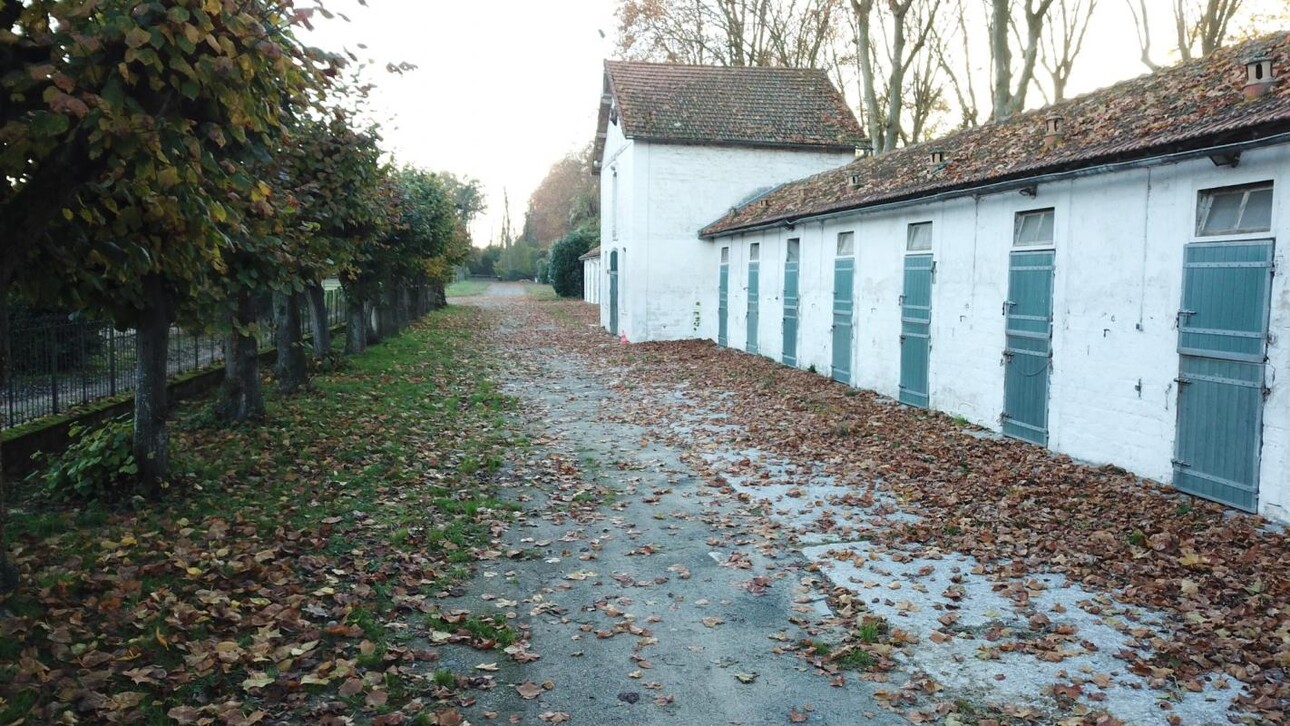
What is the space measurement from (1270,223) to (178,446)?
11.6 meters

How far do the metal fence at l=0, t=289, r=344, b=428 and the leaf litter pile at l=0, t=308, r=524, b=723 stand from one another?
1329 millimetres

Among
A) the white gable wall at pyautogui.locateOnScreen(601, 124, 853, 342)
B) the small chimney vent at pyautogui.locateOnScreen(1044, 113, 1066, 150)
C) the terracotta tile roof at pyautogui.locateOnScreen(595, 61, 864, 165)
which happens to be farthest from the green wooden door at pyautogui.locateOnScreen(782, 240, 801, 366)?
the terracotta tile roof at pyautogui.locateOnScreen(595, 61, 864, 165)

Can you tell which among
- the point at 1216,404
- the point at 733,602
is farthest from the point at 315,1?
the point at 1216,404

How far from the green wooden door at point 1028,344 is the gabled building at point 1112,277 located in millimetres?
26

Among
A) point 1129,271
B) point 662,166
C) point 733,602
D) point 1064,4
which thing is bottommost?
point 733,602

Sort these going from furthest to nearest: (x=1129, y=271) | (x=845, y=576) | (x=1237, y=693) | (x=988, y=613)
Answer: (x=1129, y=271) → (x=845, y=576) → (x=988, y=613) → (x=1237, y=693)

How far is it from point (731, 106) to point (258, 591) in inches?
999

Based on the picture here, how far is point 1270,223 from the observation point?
791 centimetres

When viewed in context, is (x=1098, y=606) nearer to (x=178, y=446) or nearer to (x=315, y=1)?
(x=315, y=1)

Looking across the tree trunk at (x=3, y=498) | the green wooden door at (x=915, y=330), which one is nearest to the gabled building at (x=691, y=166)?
the green wooden door at (x=915, y=330)

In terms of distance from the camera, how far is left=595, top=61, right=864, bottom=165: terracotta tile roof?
90.7 ft

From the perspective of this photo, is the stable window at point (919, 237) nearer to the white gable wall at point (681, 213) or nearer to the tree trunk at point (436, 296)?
the white gable wall at point (681, 213)

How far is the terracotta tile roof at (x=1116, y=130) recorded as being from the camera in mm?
8508

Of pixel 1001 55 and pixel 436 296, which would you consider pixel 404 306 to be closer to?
pixel 436 296
